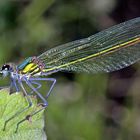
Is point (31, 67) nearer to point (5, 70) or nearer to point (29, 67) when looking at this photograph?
point (29, 67)

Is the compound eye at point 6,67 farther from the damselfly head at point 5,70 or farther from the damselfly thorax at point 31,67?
the damselfly thorax at point 31,67

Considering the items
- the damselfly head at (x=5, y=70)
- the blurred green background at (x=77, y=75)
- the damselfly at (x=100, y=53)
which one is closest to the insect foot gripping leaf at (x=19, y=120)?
the damselfly head at (x=5, y=70)

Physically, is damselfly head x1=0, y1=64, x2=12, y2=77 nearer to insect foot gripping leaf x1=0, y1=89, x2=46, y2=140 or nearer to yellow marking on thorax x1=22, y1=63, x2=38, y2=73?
yellow marking on thorax x1=22, y1=63, x2=38, y2=73

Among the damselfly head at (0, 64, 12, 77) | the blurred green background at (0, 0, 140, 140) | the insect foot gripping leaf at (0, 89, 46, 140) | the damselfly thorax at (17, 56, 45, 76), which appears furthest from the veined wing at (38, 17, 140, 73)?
the insect foot gripping leaf at (0, 89, 46, 140)

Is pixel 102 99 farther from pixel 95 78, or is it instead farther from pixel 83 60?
pixel 83 60

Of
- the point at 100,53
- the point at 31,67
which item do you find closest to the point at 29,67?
the point at 31,67

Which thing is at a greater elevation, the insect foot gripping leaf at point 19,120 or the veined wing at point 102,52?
the veined wing at point 102,52
